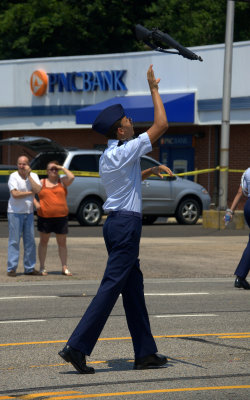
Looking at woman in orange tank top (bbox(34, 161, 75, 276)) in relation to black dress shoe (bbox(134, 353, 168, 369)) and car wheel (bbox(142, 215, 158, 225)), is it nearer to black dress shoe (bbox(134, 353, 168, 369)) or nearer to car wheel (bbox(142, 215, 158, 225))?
black dress shoe (bbox(134, 353, 168, 369))

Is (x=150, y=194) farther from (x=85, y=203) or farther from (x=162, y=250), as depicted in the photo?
(x=162, y=250)

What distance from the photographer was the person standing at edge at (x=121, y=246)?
734 centimetres

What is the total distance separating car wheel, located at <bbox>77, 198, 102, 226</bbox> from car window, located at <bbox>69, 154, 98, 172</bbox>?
32.6 inches

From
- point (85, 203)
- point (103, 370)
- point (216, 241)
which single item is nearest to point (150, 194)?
point (85, 203)

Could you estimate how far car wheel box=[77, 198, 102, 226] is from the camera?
2672 cm

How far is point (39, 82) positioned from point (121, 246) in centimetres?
3030

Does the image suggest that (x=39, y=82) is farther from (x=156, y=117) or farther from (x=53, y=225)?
(x=156, y=117)

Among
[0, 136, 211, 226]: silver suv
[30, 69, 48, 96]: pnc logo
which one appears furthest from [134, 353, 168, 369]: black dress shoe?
[30, 69, 48, 96]: pnc logo

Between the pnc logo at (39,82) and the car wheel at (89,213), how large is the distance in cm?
1120

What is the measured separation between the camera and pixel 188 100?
3291 cm

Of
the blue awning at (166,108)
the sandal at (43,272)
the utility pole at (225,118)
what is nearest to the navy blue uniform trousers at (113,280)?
the sandal at (43,272)

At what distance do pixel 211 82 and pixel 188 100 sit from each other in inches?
36.4

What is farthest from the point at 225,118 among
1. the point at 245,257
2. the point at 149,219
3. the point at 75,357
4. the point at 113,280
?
the point at 75,357

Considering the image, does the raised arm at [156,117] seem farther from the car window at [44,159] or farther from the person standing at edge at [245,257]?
the car window at [44,159]
